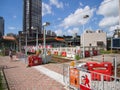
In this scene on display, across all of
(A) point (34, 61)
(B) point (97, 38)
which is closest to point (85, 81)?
(A) point (34, 61)

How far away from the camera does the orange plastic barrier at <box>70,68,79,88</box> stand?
10.2 m

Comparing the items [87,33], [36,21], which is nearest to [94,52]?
[36,21]

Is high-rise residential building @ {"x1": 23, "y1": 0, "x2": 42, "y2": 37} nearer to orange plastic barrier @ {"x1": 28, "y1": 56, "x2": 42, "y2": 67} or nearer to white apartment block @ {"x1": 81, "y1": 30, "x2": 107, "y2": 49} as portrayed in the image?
white apartment block @ {"x1": 81, "y1": 30, "x2": 107, "y2": 49}

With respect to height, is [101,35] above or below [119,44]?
above

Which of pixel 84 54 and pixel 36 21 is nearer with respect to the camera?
pixel 84 54

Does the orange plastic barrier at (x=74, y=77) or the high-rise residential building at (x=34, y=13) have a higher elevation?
the high-rise residential building at (x=34, y=13)

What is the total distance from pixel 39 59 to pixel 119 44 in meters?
16.8

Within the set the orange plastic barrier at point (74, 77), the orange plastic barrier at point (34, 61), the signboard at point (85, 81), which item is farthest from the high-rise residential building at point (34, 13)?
the signboard at point (85, 81)

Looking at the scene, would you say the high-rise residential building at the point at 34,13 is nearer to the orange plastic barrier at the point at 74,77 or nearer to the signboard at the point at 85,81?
the orange plastic barrier at the point at 74,77

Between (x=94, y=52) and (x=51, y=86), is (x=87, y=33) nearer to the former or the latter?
(x=94, y=52)

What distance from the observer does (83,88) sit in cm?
935

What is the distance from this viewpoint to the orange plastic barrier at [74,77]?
401 inches

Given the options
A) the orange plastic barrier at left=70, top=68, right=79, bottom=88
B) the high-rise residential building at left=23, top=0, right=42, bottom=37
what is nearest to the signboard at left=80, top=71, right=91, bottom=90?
the orange plastic barrier at left=70, top=68, right=79, bottom=88

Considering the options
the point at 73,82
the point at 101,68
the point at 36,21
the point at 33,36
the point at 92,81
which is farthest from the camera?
the point at 33,36
